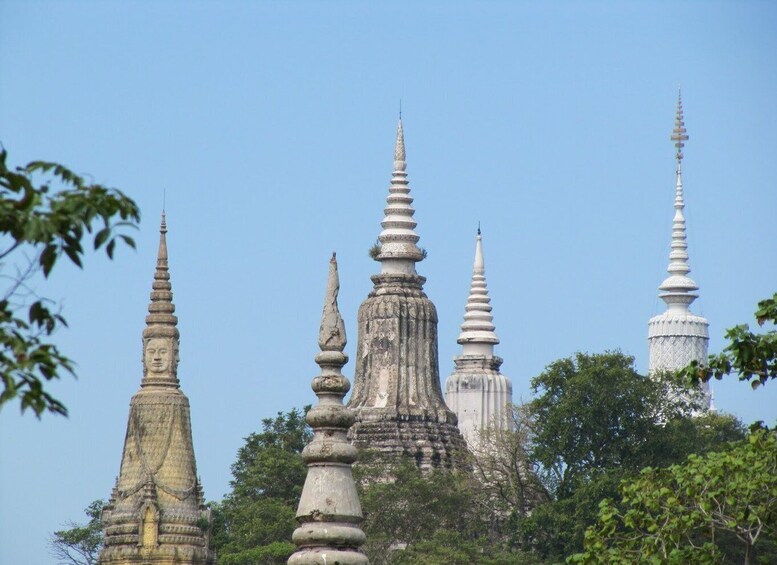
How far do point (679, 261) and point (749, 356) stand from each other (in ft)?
276

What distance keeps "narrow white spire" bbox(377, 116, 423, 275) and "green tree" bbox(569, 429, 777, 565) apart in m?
54.5

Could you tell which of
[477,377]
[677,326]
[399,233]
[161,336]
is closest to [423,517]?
[161,336]

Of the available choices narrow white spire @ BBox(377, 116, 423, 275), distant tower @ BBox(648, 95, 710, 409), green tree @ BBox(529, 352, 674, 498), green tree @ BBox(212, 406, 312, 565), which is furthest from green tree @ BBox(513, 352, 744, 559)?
distant tower @ BBox(648, 95, 710, 409)

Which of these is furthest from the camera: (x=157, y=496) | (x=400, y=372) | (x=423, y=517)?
(x=400, y=372)

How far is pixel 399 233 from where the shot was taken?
8700 centimetres

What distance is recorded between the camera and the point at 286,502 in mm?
70750

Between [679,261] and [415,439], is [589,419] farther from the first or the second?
[679,261]

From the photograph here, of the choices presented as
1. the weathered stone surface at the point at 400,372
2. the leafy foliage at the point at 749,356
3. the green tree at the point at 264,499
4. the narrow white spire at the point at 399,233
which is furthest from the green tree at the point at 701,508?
the narrow white spire at the point at 399,233

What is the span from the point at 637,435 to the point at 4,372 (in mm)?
53725

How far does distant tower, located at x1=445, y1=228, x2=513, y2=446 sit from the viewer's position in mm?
91688

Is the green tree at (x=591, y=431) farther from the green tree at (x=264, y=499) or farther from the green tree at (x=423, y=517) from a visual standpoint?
the green tree at (x=264, y=499)

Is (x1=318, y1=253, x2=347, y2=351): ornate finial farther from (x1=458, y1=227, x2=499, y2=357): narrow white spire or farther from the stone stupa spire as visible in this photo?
(x1=458, y1=227, x2=499, y2=357): narrow white spire

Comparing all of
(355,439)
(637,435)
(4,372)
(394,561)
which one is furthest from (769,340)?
(355,439)

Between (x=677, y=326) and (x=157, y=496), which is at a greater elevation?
(x=677, y=326)
